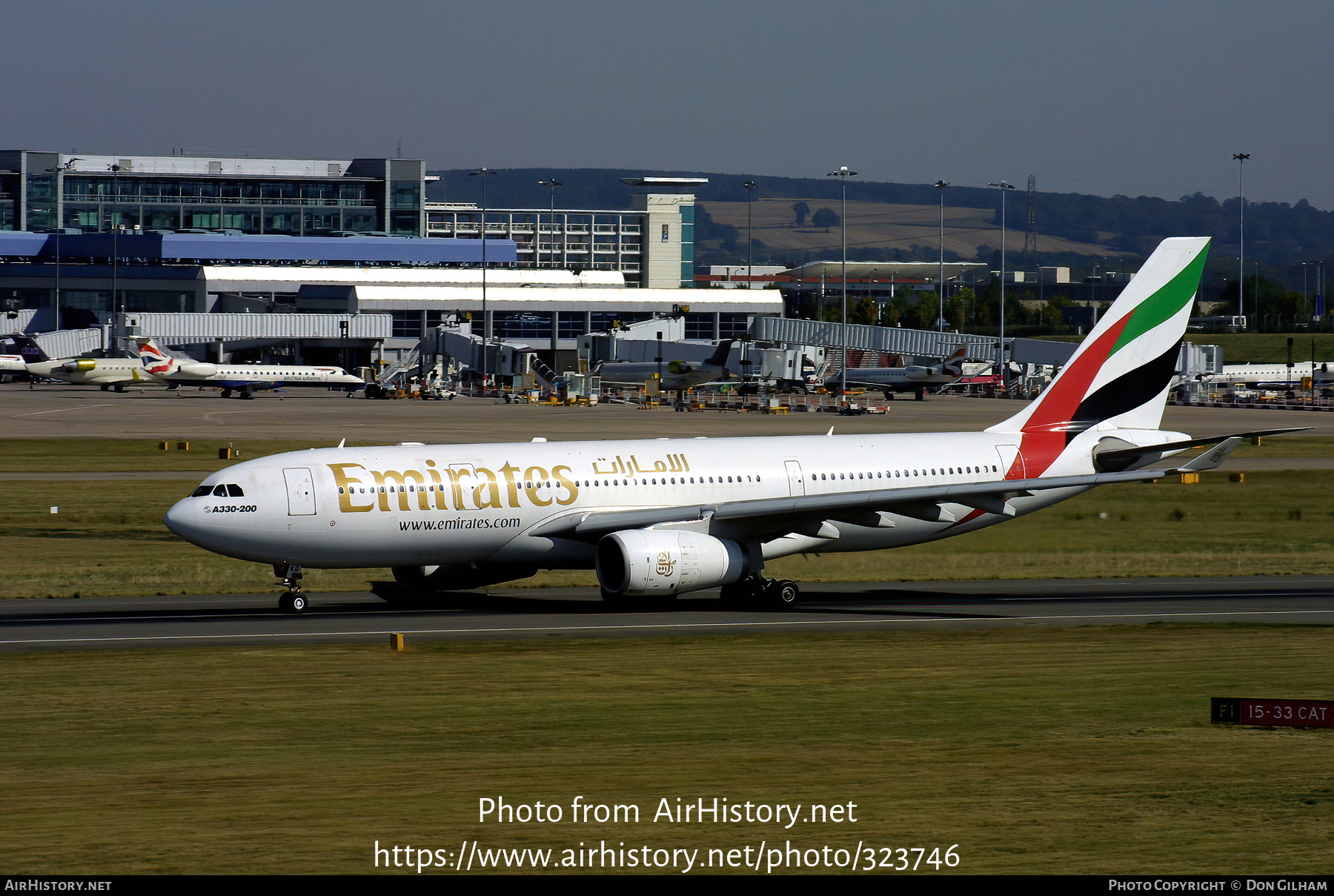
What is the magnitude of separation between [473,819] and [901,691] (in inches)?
422

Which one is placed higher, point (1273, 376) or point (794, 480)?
point (1273, 376)

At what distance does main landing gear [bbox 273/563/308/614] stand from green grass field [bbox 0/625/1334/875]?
19.2 feet

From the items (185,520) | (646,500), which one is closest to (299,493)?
(185,520)

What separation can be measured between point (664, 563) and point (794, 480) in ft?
19.6

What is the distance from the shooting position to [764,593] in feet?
124

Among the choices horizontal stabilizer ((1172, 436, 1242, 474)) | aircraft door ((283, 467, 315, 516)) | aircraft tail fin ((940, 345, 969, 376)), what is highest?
aircraft tail fin ((940, 345, 969, 376))

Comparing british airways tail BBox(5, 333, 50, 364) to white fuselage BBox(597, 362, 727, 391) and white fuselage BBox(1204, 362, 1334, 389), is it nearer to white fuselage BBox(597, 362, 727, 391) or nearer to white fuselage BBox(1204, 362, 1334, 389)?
white fuselage BBox(597, 362, 727, 391)

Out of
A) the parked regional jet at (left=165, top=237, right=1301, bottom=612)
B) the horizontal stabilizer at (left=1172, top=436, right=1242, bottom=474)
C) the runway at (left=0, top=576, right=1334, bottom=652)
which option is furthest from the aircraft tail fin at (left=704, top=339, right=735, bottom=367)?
the horizontal stabilizer at (left=1172, top=436, right=1242, bottom=474)

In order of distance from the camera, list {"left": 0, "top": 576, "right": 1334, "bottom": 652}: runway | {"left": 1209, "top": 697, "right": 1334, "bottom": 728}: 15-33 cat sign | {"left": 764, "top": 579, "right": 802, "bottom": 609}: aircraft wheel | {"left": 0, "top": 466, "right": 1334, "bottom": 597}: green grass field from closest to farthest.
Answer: {"left": 1209, "top": 697, "right": 1334, "bottom": 728}: 15-33 cat sign, {"left": 0, "top": 576, "right": 1334, "bottom": 652}: runway, {"left": 764, "top": 579, "right": 802, "bottom": 609}: aircraft wheel, {"left": 0, "top": 466, "right": 1334, "bottom": 597}: green grass field

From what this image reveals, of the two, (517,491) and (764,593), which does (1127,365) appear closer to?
(764,593)

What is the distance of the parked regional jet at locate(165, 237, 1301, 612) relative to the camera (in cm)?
3559

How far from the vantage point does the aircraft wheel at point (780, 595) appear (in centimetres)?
3766

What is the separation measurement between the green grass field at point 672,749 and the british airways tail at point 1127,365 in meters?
12.8

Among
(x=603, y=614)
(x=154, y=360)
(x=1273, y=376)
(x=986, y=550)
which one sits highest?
(x=154, y=360)
